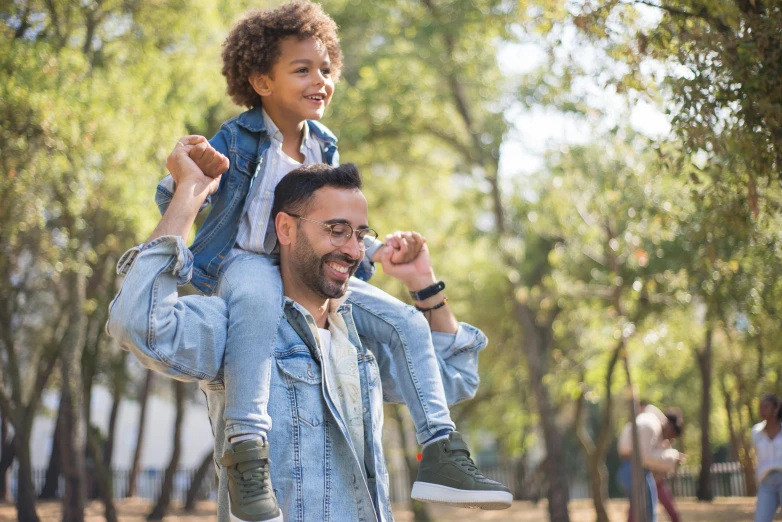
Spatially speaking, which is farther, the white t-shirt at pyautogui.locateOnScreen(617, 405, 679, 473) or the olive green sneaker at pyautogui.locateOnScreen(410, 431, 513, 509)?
the white t-shirt at pyautogui.locateOnScreen(617, 405, 679, 473)

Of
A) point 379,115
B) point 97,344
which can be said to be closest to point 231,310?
point 379,115

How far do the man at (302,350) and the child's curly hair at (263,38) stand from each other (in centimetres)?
64

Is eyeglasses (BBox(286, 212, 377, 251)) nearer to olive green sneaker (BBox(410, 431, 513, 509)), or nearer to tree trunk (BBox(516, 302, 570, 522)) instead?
olive green sneaker (BBox(410, 431, 513, 509))

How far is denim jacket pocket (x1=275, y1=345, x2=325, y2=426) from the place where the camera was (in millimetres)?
2996

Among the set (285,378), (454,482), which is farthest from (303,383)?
(454,482)

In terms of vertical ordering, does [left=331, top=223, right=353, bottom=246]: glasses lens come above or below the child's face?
below

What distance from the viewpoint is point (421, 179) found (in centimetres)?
1938

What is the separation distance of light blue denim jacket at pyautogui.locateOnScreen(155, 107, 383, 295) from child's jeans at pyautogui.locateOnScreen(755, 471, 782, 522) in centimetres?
807

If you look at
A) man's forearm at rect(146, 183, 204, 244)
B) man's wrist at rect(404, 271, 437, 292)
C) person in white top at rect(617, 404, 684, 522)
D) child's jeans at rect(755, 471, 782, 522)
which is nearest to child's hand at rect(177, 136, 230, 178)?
man's forearm at rect(146, 183, 204, 244)

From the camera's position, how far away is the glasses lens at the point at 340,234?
3093 millimetres

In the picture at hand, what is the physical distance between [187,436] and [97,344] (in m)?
24.5

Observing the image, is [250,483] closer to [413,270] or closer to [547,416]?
[413,270]

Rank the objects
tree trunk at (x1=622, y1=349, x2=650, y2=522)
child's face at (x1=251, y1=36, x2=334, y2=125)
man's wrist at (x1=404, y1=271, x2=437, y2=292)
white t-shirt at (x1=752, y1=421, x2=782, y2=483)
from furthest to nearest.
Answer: tree trunk at (x1=622, y1=349, x2=650, y2=522) → white t-shirt at (x1=752, y1=421, x2=782, y2=483) → man's wrist at (x1=404, y1=271, x2=437, y2=292) → child's face at (x1=251, y1=36, x2=334, y2=125)

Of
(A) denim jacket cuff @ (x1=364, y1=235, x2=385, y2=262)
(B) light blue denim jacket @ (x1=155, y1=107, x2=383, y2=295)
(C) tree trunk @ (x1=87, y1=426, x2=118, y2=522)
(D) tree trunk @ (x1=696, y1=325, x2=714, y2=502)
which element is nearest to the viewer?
(B) light blue denim jacket @ (x1=155, y1=107, x2=383, y2=295)
